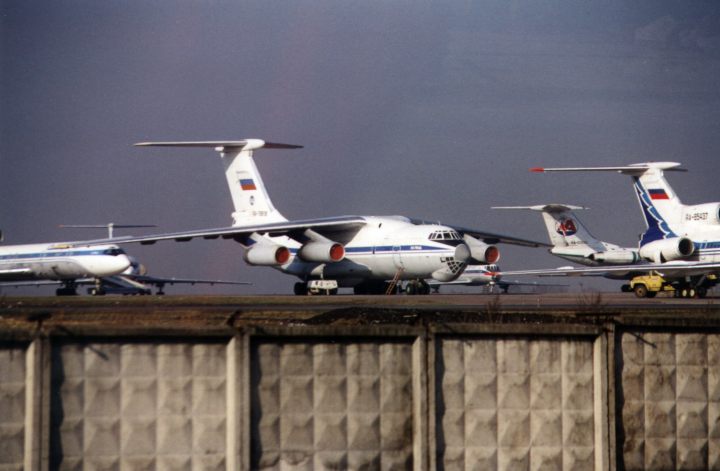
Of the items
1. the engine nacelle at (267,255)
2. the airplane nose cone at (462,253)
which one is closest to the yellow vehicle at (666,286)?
the airplane nose cone at (462,253)

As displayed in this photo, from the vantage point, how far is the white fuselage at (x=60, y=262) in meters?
52.0

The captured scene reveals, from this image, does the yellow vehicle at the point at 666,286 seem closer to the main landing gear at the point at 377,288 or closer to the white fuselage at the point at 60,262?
the main landing gear at the point at 377,288

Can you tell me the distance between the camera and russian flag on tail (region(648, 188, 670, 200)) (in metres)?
43.8

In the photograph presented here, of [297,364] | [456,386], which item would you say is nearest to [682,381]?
[456,386]

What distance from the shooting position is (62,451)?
41.0 ft

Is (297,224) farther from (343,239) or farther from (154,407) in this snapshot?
(154,407)

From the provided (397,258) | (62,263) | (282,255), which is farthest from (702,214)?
(62,263)

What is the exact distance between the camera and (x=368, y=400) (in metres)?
13.4

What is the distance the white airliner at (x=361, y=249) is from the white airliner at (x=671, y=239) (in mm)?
2930

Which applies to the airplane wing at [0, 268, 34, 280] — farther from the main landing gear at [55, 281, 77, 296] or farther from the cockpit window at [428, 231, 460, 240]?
the cockpit window at [428, 231, 460, 240]

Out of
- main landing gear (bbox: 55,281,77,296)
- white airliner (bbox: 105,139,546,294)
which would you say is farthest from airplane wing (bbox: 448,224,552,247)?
main landing gear (bbox: 55,281,77,296)

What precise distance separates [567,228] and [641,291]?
14029mm

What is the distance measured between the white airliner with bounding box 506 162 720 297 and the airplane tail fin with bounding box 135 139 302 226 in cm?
1221

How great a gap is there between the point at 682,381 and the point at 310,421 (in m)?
5.00
